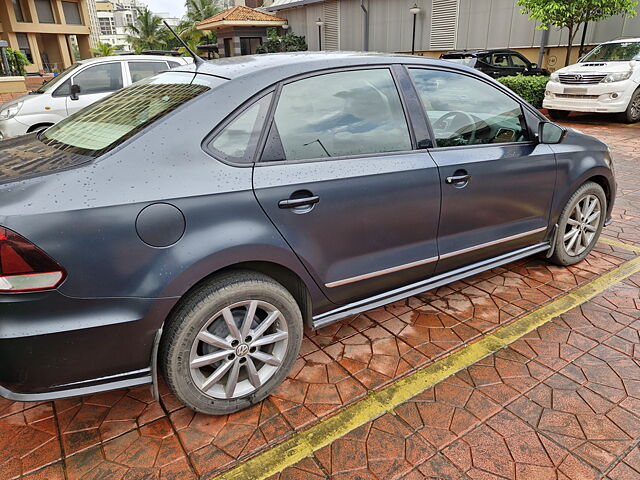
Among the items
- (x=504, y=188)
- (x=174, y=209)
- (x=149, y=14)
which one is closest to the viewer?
(x=174, y=209)

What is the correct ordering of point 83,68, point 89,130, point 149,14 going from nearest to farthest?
point 89,130
point 83,68
point 149,14

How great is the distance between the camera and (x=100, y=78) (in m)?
7.85

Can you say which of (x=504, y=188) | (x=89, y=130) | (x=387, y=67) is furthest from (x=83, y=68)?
(x=504, y=188)

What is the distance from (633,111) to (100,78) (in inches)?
443

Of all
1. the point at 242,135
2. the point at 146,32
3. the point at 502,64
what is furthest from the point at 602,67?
the point at 146,32

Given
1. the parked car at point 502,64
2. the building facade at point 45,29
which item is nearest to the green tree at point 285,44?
the parked car at point 502,64

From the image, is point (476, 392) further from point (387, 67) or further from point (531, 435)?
point (387, 67)

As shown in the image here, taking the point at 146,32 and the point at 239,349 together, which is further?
the point at 146,32

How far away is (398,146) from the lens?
2.64 metres

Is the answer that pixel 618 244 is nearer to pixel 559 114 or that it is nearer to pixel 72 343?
pixel 72 343

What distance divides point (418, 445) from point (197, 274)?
4.09 ft

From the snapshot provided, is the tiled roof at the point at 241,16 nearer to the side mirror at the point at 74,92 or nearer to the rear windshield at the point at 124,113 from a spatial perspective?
the side mirror at the point at 74,92

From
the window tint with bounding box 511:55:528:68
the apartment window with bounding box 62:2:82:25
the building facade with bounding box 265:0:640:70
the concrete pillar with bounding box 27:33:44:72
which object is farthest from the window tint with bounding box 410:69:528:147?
the apartment window with bounding box 62:2:82:25

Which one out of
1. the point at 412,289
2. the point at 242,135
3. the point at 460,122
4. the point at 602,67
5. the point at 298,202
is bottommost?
the point at 412,289
